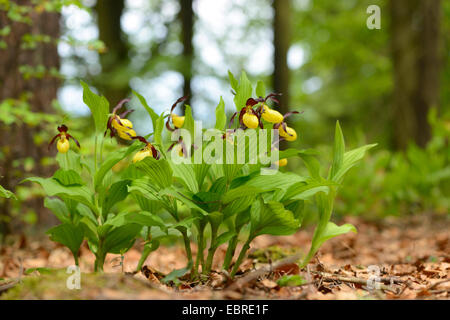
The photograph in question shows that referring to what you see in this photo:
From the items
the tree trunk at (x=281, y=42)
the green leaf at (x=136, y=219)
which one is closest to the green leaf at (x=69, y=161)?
the green leaf at (x=136, y=219)

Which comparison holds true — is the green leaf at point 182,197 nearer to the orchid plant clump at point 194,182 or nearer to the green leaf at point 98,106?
the orchid plant clump at point 194,182

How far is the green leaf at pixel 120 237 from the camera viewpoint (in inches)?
64.1

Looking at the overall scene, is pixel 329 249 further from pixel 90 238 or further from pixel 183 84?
pixel 183 84

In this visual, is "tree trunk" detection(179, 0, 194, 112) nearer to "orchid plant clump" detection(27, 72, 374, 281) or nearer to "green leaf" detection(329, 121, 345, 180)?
"orchid plant clump" detection(27, 72, 374, 281)

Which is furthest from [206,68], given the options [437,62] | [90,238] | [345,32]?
[90,238]

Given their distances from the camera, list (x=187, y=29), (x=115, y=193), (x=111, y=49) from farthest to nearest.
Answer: (x=187, y=29), (x=111, y=49), (x=115, y=193)

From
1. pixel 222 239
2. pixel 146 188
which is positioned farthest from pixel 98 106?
pixel 222 239

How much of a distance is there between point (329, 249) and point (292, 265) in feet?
5.36

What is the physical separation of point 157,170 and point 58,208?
0.51 m

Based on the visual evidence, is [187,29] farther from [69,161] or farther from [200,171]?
[200,171]

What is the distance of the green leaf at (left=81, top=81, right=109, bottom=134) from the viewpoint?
155 centimetres

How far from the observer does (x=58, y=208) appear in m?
1.68

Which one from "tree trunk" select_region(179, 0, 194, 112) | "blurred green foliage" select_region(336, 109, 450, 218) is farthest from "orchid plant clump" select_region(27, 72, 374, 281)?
"tree trunk" select_region(179, 0, 194, 112)
